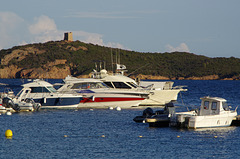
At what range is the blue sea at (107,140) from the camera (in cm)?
2402

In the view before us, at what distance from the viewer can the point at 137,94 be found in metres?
45.9

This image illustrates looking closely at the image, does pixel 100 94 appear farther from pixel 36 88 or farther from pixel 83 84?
pixel 36 88

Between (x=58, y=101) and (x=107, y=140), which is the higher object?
(x=58, y=101)

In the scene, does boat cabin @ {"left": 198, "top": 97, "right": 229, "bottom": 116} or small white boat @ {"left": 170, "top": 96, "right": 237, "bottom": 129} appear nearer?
small white boat @ {"left": 170, "top": 96, "right": 237, "bottom": 129}

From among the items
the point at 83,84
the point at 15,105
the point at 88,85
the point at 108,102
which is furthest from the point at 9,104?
the point at 108,102

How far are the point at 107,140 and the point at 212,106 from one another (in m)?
8.78

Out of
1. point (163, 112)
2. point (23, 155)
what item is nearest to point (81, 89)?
point (163, 112)

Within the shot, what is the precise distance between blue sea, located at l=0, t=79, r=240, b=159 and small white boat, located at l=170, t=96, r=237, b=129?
1.74 feet

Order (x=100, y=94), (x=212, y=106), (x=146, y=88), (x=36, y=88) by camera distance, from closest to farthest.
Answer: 1. (x=212, y=106)
2. (x=36, y=88)
3. (x=100, y=94)
4. (x=146, y=88)

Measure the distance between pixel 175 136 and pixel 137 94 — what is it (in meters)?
16.9

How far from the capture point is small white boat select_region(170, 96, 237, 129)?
31375 mm

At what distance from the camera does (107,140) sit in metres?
27.6

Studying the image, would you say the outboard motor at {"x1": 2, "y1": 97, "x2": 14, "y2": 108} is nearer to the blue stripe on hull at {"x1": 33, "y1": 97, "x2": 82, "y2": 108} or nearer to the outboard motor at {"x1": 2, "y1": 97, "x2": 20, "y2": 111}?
the outboard motor at {"x1": 2, "y1": 97, "x2": 20, "y2": 111}

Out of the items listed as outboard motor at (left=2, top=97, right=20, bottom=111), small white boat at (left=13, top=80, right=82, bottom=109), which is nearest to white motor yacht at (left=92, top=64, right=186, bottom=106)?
small white boat at (left=13, top=80, right=82, bottom=109)
